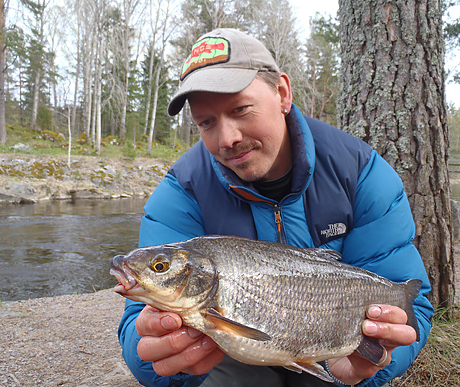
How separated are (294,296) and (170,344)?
67 centimetres

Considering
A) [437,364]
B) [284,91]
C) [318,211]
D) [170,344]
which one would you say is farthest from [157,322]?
[437,364]

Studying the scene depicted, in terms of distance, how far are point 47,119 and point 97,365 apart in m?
38.5

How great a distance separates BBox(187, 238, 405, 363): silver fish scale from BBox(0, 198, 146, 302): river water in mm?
5792

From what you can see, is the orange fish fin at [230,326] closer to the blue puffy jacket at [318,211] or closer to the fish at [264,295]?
the fish at [264,295]

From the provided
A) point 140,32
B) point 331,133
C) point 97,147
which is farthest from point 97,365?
point 140,32

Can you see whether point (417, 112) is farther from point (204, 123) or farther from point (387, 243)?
point (204, 123)

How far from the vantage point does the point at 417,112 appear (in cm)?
332

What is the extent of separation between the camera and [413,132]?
3322mm

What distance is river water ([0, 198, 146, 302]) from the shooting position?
24.5ft

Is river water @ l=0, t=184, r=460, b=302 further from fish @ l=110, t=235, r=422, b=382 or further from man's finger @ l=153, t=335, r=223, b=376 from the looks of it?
fish @ l=110, t=235, r=422, b=382

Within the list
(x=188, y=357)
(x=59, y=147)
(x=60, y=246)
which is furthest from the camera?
(x=59, y=147)

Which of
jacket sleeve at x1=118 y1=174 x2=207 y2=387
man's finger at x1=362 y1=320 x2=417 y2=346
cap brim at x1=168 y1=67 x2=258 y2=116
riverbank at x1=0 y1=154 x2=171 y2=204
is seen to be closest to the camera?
man's finger at x1=362 y1=320 x2=417 y2=346

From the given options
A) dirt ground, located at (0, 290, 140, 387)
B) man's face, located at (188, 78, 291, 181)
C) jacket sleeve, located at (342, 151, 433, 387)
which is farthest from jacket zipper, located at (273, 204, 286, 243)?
dirt ground, located at (0, 290, 140, 387)

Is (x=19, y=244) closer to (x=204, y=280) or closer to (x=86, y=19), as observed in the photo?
(x=204, y=280)
